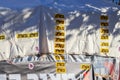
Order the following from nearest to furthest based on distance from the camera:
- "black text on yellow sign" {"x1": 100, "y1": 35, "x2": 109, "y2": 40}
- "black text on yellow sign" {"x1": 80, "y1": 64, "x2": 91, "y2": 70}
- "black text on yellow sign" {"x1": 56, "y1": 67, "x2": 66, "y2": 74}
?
"black text on yellow sign" {"x1": 56, "y1": 67, "x2": 66, "y2": 74}, "black text on yellow sign" {"x1": 80, "y1": 64, "x2": 91, "y2": 70}, "black text on yellow sign" {"x1": 100, "y1": 35, "x2": 109, "y2": 40}

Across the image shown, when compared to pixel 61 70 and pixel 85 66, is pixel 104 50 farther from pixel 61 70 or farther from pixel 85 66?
pixel 61 70

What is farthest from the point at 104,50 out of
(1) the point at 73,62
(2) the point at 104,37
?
(1) the point at 73,62

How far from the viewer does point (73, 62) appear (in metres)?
9.64

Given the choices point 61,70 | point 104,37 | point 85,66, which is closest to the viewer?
point 61,70

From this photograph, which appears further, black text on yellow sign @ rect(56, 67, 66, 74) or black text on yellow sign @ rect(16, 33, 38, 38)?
black text on yellow sign @ rect(56, 67, 66, 74)

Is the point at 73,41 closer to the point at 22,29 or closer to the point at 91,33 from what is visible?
the point at 91,33

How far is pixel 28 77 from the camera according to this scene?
30.9ft

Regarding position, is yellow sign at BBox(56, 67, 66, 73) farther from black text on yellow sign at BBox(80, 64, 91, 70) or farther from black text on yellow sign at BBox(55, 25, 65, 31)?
black text on yellow sign at BBox(55, 25, 65, 31)

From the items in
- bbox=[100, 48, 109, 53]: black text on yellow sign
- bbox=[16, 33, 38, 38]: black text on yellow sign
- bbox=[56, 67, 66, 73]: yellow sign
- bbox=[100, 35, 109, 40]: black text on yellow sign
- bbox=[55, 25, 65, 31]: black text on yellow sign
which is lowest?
bbox=[56, 67, 66, 73]: yellow sign

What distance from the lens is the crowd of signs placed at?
9.45m

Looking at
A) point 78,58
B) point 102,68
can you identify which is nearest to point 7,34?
point 78,58

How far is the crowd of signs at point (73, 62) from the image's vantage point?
31.0ft

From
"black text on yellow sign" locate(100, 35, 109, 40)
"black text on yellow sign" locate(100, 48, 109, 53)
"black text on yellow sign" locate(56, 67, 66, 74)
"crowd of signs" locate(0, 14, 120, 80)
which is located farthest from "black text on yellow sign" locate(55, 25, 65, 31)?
"black text on yellow sign" locate(100, 48, 109, 53)

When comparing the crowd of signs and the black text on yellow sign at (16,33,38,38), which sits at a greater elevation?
the black text on yellow sign at (16,33,38,38)
